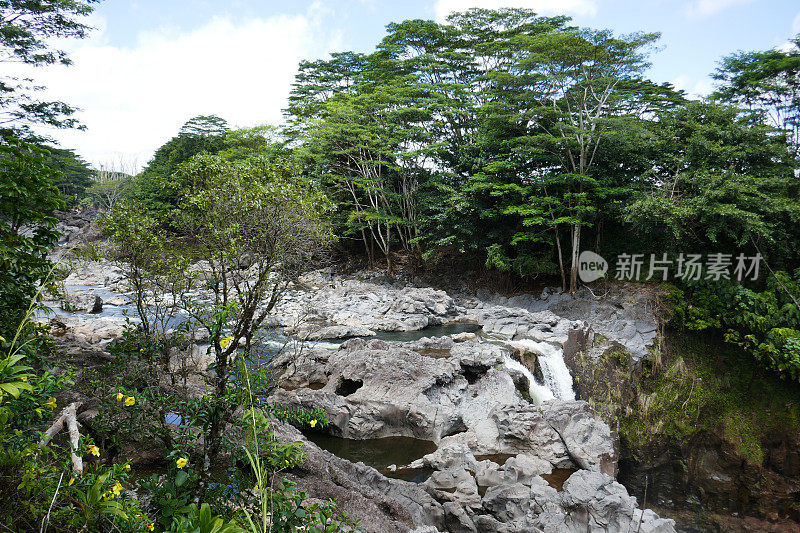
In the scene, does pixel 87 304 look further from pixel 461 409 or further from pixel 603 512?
pixel 603 512

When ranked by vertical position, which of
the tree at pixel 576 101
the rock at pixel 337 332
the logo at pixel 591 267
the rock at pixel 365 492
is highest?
the tree at pixel 576 101

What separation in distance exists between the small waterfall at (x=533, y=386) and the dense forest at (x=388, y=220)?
17.0 ft

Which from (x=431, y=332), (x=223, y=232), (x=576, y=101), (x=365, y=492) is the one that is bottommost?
(x=431, y=332)

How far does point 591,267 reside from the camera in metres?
15.8

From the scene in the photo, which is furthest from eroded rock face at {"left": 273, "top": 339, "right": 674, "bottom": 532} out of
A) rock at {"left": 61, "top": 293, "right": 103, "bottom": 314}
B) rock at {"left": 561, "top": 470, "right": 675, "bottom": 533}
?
rock at {"left": 61, "top": 293, "right": 103, "bottom": 314}

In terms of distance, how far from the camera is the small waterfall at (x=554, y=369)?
1033cm

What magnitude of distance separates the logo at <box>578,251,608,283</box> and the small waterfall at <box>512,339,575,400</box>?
5.10m

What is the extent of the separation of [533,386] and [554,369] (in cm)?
99

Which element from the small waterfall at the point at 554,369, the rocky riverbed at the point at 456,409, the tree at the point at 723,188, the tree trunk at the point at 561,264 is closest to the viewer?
the rocky riverbed at the point at 456,409

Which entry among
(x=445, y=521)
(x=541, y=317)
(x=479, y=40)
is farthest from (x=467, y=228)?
(x=445, y=521)

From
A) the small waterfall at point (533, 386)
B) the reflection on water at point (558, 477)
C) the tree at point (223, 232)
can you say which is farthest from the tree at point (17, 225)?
the small waterfall at point (533, 386)

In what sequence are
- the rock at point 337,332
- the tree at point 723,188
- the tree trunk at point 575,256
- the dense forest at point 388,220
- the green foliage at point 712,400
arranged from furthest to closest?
the tree trunk at point 575,256 → the rock at point 337,332 → the tree at point 723,188 → the green foliage at point 712,400 → the dense forest at point 388,220

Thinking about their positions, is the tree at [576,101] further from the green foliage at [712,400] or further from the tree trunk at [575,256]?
the green foliage at [712,400]

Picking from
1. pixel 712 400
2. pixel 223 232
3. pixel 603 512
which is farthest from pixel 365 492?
pixel 712 400
